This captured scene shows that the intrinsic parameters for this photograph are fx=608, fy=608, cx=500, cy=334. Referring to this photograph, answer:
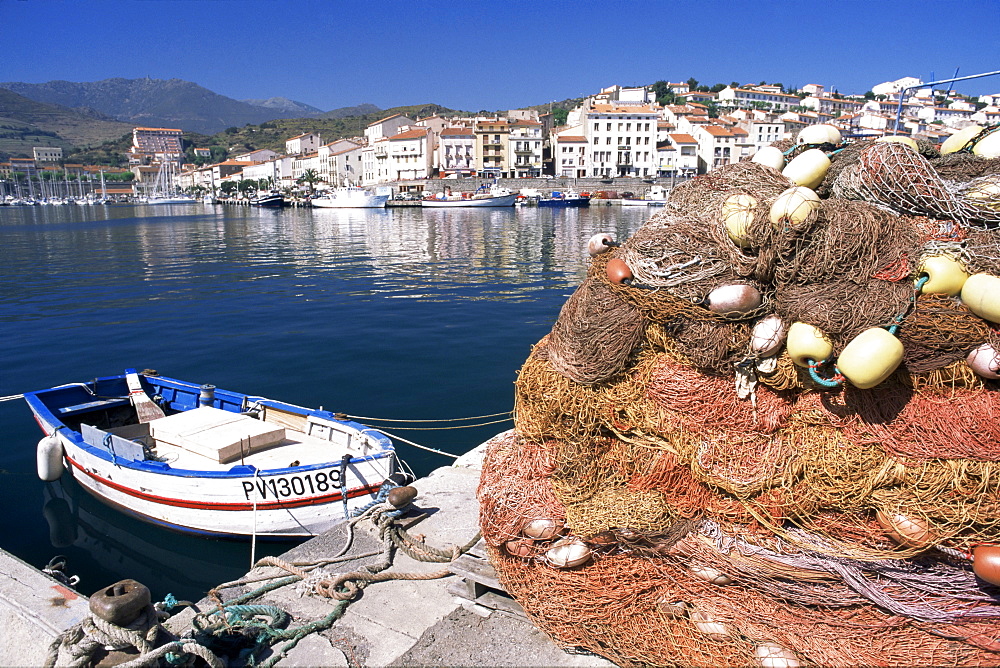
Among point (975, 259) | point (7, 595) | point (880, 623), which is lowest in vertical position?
point (7, 595)

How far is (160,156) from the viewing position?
195 metres

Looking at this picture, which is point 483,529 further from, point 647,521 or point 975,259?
point 975,259

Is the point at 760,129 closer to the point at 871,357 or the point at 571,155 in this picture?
the point at 571,155

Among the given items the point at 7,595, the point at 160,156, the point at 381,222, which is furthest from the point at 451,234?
the point at 160,156

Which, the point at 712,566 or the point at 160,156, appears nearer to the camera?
the point at 712,566

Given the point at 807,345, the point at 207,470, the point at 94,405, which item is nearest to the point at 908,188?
the point at 807,345

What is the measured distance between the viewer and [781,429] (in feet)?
10.4

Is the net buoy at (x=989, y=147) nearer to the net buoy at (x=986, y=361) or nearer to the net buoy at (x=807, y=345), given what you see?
the net buoy at (x=986, y=361)

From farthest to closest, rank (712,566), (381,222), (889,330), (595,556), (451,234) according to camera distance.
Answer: (381,222) < (451,234) < (595,556) < (712,566) < (889,330)

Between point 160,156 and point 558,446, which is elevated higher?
point 160,156

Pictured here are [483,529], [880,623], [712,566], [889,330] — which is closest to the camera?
A: [889,330]

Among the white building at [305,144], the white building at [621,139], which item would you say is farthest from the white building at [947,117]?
the white building at [305,144]

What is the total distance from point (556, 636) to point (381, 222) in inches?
2366

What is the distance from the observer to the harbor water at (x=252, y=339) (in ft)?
27.7
